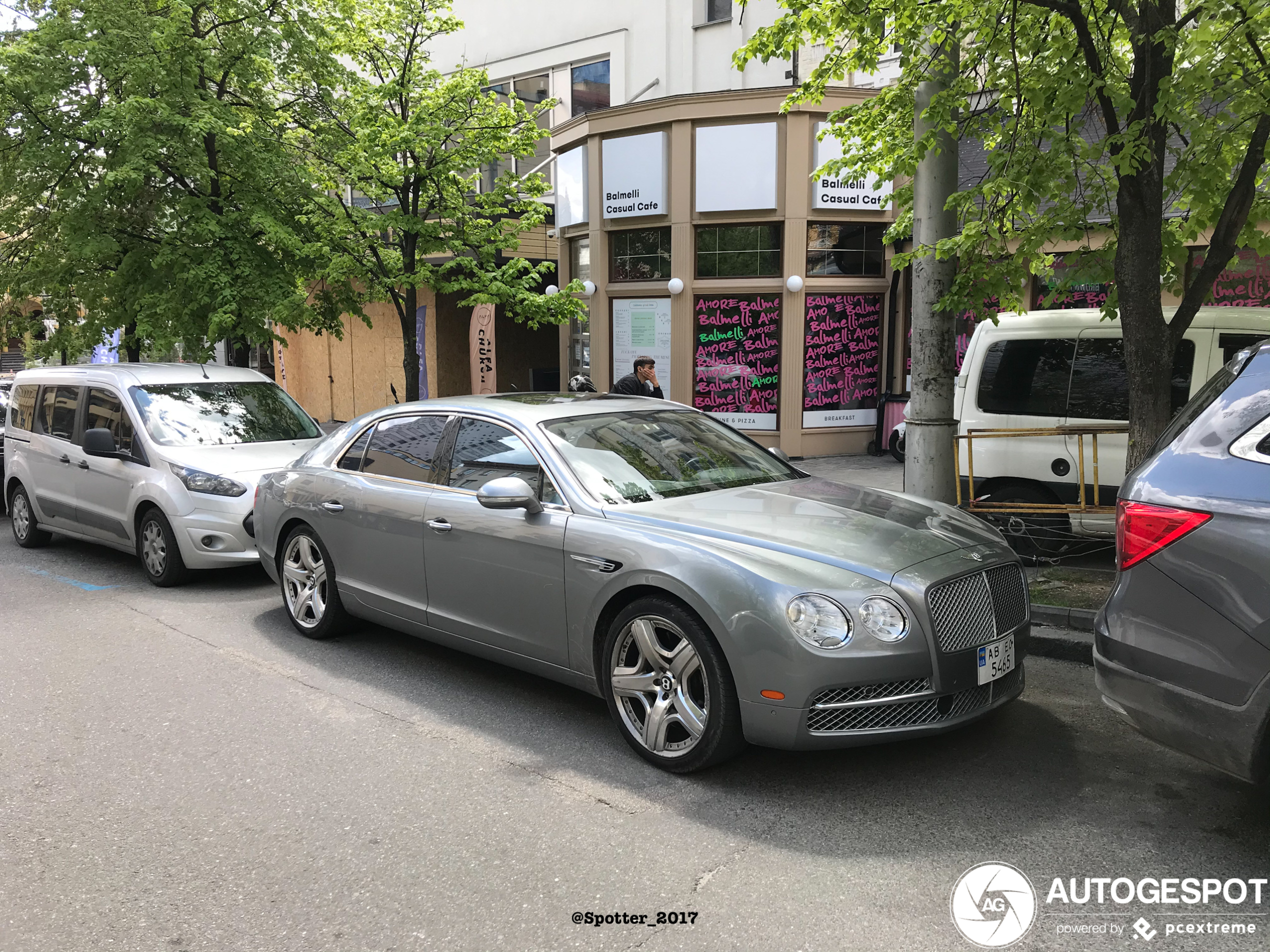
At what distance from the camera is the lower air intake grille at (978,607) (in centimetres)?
384

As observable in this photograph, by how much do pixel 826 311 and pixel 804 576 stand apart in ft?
37.9

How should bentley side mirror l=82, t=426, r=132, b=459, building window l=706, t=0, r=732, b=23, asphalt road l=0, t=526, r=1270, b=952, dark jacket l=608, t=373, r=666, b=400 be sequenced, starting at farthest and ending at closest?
building window l=706, t=0, r=732, b=23, dark jacket l=608, t=373, r=666, b=400, bentley side mirror l=82, t=426, r=132, b=459, asphalt road l=0, t=526, r=1270, b=952

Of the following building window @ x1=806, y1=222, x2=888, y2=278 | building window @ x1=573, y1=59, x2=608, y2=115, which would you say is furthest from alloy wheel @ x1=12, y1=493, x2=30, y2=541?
building window @ x1=573, y1=59, x2=608, y2=115

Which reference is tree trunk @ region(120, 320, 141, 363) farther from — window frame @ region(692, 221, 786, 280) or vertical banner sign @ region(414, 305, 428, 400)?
window frame @ region(692, 221, 786, 280)

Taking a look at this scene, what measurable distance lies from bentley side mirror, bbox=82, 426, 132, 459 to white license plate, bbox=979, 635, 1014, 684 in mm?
6964

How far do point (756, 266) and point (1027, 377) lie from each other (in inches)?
286

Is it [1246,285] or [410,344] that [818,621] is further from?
[1246,285]

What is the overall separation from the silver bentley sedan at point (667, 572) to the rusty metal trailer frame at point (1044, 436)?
2.74m

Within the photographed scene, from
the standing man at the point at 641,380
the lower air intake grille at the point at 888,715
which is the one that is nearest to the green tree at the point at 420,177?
the standing man at the point at 641,380

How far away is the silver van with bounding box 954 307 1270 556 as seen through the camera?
293 inches

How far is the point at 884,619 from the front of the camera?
3.75m

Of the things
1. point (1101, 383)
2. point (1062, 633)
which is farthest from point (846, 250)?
point (1062, 633)

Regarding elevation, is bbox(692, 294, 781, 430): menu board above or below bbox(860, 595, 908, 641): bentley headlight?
above

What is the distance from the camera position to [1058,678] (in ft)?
17.4
